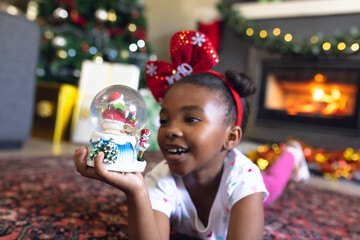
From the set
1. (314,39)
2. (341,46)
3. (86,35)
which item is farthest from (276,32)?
(86,35)

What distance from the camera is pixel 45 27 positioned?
2.81 metres

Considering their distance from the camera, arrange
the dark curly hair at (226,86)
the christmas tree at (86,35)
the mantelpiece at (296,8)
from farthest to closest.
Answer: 1. the christmas tree at (86,35)
2. the mantelpiece at (296,8)
3. the dark curly hair at (226,86)

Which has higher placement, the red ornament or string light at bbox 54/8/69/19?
string light at bbox 54/8/69/19

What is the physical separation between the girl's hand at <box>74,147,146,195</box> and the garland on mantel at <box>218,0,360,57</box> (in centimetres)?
248

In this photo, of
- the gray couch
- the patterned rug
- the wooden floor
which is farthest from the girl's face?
the gray couch

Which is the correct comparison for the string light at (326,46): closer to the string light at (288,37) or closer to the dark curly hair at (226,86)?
the string light at (288,37)

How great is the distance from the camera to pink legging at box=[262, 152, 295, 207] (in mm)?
1106

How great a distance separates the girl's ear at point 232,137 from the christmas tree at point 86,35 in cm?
222

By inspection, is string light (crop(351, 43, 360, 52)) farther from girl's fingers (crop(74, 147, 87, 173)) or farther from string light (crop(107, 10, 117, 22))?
girl's fingers (crop(74, 147, 87, 173))

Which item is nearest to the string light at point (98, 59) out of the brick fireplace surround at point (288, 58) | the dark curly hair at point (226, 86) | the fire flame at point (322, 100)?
the brick fireplace surround at point (288, 58)

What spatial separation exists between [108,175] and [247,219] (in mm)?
314

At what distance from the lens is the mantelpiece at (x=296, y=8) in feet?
8.51

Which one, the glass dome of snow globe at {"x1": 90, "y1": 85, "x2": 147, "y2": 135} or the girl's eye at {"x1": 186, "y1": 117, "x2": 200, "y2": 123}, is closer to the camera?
the glass dome of snow globe at {"x1": 90, "y1": 85, "x2": 147, "y2": 135}

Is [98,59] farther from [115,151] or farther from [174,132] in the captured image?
[115,151]
